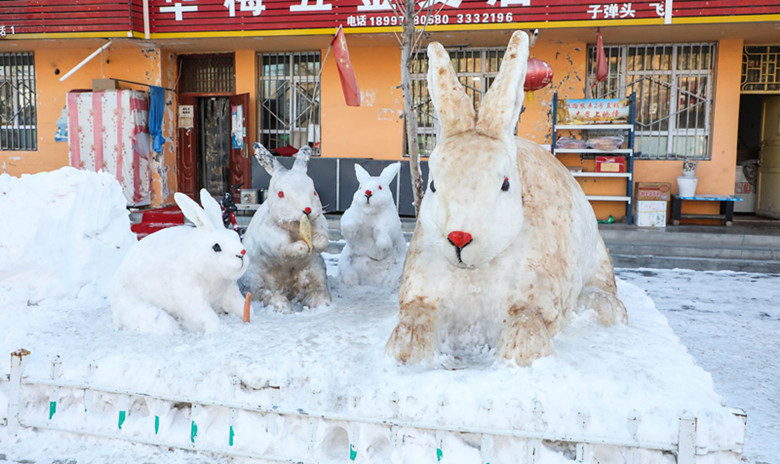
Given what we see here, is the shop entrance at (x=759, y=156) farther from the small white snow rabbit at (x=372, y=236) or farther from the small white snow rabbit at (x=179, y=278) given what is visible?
the small white snow rabbit at (x=179, y=278)

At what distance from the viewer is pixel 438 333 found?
9.71 ft

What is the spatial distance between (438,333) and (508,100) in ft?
3.59

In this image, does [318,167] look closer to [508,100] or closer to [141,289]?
[141,289]

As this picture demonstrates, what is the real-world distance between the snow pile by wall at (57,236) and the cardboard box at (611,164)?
7.31 metres

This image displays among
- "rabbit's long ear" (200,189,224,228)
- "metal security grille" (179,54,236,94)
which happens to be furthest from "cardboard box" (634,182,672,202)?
"rabbit's long ear" (200,189,224,228)

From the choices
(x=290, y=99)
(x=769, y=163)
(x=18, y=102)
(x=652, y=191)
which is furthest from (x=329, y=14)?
(x=769, y=163)

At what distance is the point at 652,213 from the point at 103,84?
897cm

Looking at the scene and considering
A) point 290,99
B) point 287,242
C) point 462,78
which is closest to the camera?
point 287,242

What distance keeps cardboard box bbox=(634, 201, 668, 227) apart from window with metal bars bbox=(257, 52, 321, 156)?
5.30 meters

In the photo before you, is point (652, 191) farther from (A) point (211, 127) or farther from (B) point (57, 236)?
(B) point (57, 236)

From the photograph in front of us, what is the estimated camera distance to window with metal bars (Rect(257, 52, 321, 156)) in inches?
427

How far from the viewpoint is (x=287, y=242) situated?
145 inches

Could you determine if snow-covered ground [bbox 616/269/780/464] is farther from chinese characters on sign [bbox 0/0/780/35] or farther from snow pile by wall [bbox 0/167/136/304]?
snow pile by wall [bbox 0/167/136/304]

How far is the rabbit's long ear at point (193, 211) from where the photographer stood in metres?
3.33
